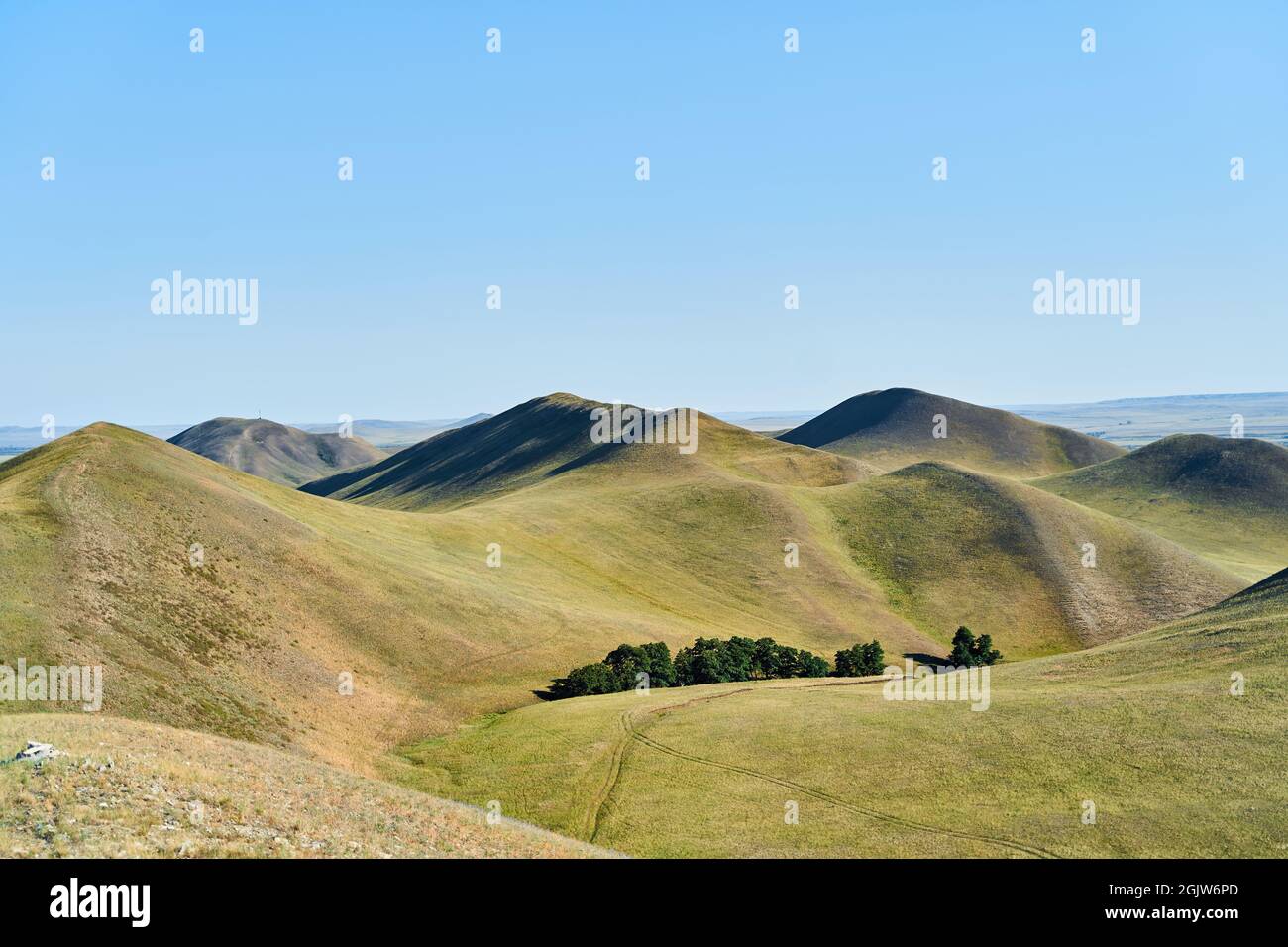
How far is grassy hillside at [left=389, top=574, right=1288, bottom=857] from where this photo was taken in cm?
3506

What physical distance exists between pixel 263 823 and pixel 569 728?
110 feet

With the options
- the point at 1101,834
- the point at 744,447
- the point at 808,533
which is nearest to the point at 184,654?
the point at 1101,834

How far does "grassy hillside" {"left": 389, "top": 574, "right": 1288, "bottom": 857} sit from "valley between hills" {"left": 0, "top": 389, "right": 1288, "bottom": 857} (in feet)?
0.71

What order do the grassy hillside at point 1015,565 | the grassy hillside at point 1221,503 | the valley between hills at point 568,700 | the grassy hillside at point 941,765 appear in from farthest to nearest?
the grassy hillside at point 1221,503
the grassy hillside at point 1015,565
the grassy hillside at point 941,765
the valley between hills at point 568,700

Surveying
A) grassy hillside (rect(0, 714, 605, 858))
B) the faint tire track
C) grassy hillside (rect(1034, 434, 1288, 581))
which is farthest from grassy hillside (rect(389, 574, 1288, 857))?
grassy hillside (rect(1034, 434, 1288, 581))

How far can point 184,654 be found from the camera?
56.9 meters

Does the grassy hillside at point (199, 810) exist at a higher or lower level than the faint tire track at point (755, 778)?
higher

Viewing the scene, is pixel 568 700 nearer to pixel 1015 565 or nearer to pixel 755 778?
pixel 755 778

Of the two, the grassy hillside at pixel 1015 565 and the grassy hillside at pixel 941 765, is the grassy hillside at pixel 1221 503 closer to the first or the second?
the grassy hillside at pixel 1015 565

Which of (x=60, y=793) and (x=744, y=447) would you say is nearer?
(x=60, y=793)

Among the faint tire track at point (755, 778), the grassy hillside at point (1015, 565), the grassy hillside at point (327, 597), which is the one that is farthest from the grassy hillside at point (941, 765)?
the grassy hillside at point (1015, 565)

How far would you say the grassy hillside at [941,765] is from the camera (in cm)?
3506

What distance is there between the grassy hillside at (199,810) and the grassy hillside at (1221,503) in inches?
6362
